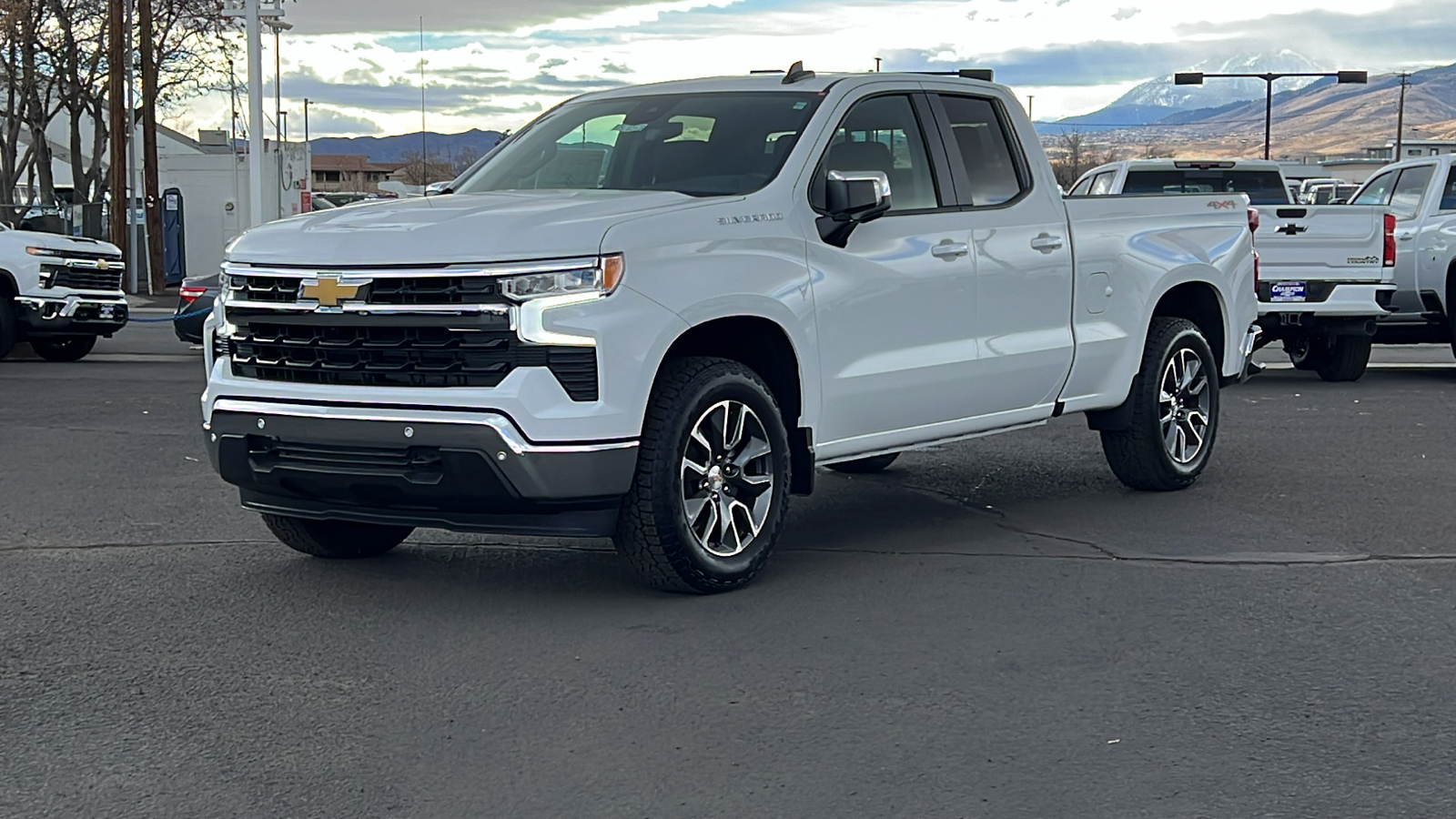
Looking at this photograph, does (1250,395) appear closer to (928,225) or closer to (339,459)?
(928,225)

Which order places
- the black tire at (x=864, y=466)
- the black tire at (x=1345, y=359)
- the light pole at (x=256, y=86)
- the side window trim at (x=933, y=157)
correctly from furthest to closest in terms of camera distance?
the light pole at (x=256, y=86) → the black tire at (x=1345, y=359) → the black tire at (x=864, y=466) → the side window trim at (x=933, y=157)

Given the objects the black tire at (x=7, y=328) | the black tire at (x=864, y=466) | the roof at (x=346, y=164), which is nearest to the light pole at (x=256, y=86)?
the black tire at (x=7, y=328)

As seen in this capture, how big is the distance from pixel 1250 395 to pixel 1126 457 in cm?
527

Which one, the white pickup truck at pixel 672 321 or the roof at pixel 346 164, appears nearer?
the white pickup truck at pixel 672 321

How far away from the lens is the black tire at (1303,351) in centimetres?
1548

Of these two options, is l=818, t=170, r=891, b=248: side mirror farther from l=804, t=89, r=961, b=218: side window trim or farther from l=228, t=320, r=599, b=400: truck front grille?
l=228, t=320, r=599, b=400: truck front grille

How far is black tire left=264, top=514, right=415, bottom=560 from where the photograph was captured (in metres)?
7.37

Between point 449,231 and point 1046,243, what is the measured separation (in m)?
3.21

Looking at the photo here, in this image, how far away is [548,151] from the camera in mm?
8094

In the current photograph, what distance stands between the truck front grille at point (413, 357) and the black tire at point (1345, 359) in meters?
10.5

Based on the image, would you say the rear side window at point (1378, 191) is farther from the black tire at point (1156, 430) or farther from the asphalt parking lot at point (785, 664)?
the black tire at point (1156, 430)

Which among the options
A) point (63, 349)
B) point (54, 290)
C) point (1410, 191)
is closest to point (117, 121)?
point (63, 349)

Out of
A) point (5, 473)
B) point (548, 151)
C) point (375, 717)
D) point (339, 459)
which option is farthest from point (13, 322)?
point (375, 717)

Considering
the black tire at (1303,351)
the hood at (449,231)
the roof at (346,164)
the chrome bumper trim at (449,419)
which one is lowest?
the roof at (346,164)
